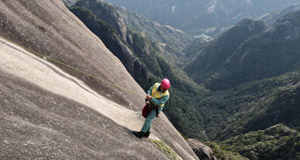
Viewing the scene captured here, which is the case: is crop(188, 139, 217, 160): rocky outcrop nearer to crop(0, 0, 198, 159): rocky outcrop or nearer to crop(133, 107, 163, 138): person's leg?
crop(0, 0, 198, 159): rocky outcrop

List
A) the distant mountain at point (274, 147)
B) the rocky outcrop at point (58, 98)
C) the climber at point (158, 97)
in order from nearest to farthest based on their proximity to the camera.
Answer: the rocky outcrop at point (58, 98), the climber at point (158, 97), the distant mountain at point (274, 147)

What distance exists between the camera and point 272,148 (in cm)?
9294

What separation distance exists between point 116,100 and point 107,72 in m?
3.97

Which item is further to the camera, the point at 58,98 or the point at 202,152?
the point at 202,152

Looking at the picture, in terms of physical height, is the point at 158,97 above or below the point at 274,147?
below

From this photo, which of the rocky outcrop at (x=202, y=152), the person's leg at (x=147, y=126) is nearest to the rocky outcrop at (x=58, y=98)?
the person's leg at (x=147, y=126)

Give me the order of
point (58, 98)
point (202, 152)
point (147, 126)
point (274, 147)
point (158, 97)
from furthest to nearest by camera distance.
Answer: point (274, 147)
point (202, 152)
point (147, 126)
point (158, 97)
point (58, 98)

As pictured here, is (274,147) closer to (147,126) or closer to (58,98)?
(147,126)

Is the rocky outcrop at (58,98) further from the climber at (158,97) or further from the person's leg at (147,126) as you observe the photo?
the climber at (158,97)

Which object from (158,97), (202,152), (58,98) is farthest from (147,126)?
(202,152)

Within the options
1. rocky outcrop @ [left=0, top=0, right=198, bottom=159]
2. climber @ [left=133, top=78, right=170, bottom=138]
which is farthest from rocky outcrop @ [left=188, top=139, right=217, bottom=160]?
climber @ [left=133, top=78, right=170, bottom=138]

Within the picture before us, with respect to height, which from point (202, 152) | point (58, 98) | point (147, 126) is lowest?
point (58, 98)

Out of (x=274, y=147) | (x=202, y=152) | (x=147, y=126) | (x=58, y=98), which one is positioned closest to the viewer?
(x=58, y=98)

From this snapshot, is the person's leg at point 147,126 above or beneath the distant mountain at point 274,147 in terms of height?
beneath
